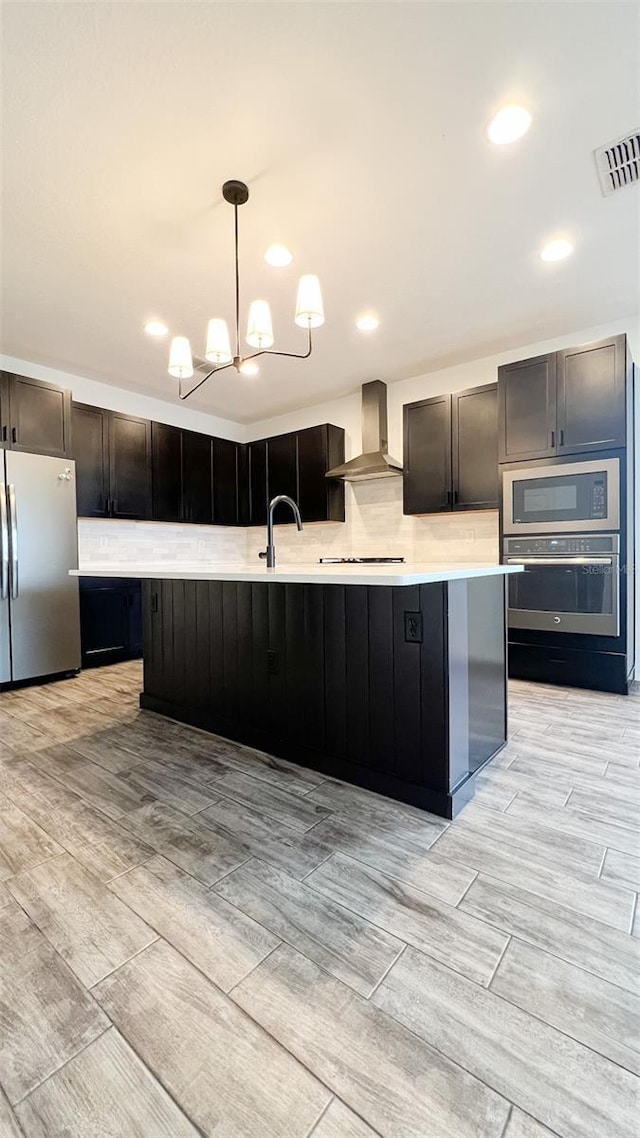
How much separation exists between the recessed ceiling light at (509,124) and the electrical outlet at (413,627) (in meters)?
1.98

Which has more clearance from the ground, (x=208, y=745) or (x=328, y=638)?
(x=328, y=638)

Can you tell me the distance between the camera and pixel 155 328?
3408 mm

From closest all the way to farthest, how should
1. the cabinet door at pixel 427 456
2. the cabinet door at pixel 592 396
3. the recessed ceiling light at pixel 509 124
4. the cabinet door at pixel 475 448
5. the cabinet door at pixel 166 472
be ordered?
the recessed ceiling light at pixel 509 124 → the cabinet door at pixel 592 396 → the cabinet door at pixel 475 448 → the cabinet door at pixel 427 456 → the cabinet door at pixel 166 472

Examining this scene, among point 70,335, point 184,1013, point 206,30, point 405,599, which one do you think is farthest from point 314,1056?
point 70,335

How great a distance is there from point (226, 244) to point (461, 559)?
121 inches

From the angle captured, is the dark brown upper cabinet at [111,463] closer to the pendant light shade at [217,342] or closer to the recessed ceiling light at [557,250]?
the pendant light shade at [217,342]

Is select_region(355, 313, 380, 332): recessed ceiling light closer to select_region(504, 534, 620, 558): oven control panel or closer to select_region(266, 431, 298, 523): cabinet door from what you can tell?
select_region(266, 431, 298, 523): cabinet door

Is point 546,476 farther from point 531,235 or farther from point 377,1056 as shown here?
point 377,1056

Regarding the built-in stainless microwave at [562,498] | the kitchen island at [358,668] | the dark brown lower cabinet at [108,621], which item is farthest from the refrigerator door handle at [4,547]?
the built-in stainless microwave at [562,498]

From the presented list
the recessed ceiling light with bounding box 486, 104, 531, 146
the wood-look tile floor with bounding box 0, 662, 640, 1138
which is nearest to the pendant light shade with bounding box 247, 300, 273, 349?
the recessed ceiling light with bounding box 486, 104, 531, 146

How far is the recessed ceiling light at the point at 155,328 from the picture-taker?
11.0 ft

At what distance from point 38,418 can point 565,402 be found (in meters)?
4.00

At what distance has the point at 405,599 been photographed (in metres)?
1.73

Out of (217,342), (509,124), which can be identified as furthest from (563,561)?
(217,342)
